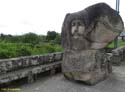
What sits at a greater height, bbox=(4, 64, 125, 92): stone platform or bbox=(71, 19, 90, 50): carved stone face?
bbox=(71, 19, 90, 50): carved stone face

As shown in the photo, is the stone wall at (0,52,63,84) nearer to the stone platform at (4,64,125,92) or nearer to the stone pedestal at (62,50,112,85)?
the stone platform at (4,64,125,92)

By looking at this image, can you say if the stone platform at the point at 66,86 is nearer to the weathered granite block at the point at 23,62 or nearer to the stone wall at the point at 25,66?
the stone wall at the point at 25,66

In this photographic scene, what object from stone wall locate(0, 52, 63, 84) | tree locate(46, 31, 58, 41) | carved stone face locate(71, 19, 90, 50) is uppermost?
tree locate(46, 31, 58, 41)

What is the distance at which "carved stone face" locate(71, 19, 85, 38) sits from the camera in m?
4.06

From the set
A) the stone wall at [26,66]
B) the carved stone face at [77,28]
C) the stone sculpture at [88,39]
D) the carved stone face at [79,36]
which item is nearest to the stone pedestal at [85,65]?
the stone sculpture at [88,39]

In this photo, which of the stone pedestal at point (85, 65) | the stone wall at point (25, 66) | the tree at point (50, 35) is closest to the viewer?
the stone wall at point (25, 66)

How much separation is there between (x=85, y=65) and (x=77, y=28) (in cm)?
88

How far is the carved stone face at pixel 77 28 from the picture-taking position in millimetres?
4062

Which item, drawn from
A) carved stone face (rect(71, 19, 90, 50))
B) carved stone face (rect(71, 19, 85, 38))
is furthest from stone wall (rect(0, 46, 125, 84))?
carved stone face (rect(71, 19, 85, 38))

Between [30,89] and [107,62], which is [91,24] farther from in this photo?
[30,89]

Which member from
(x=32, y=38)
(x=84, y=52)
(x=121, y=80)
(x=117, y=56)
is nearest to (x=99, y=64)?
(x=84, y=52)

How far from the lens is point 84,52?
4074 mm

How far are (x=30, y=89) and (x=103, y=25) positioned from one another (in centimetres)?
216

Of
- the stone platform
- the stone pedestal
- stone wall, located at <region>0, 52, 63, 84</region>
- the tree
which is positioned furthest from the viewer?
the tree
